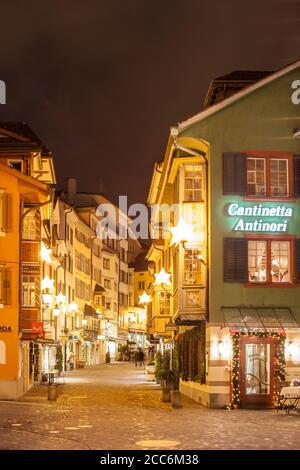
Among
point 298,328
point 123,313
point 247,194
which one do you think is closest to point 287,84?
point 247,194

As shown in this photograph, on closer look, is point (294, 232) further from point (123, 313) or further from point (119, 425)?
point (123, 313)

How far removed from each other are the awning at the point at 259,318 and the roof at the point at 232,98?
23.4ft

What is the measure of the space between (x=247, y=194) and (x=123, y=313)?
92.6 metres

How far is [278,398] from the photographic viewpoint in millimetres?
28891

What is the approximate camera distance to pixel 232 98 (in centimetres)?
3206

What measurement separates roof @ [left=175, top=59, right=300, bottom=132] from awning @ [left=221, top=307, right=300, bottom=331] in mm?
7136

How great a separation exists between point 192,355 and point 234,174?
886cm

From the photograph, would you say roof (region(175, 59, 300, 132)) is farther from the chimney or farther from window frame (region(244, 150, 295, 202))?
the chimney

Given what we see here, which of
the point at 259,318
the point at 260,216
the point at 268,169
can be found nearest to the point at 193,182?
the point at 268,169

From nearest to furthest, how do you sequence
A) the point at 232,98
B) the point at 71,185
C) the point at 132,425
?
1. the point at 132,425
2. the point at 232,98
3. the point at 71,185

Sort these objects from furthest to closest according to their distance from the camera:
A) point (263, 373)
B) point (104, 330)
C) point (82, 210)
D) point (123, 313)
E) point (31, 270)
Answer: point (123, 313) → point (104, 330) → point (82, 210) → point (31, 270) → point (263, 373)

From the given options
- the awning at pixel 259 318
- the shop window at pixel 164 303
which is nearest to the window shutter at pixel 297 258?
the awning at pixel 259 318

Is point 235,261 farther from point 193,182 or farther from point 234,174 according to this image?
point 193,182

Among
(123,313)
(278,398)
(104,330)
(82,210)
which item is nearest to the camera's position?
(278,398)
